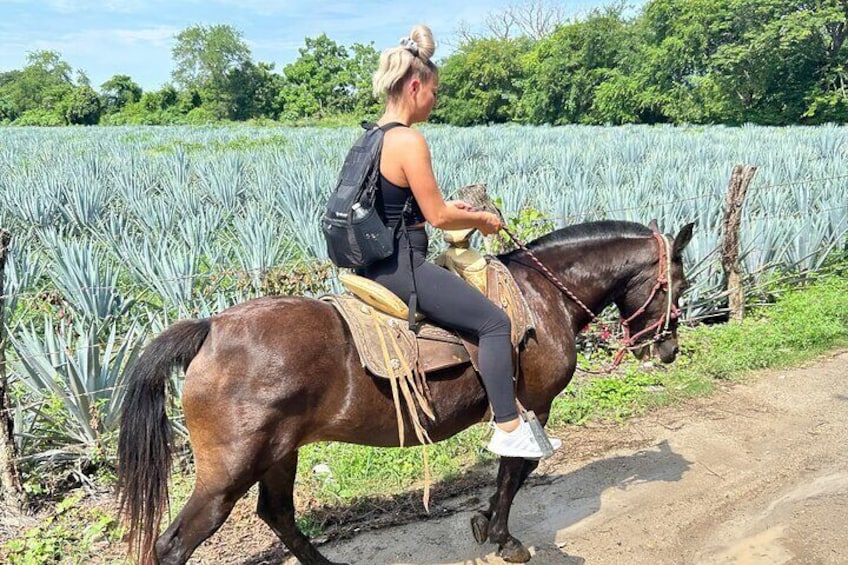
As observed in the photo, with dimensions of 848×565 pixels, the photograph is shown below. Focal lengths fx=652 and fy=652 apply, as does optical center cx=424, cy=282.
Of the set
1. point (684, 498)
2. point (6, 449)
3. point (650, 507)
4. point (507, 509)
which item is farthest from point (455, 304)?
point (6, 449)

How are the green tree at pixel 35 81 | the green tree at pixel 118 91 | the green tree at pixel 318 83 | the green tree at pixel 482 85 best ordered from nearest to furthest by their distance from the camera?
the green tree at pixel 482 85, the green tree at pixel 318 83, the green tree at pixel 118 91, the green tree at pixel 35 81

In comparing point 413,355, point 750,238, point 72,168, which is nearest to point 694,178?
point 750,238

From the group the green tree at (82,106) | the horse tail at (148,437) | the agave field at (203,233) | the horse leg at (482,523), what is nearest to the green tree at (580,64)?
the agave field at (203,233)

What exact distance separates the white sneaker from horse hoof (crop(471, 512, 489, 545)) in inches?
29.5

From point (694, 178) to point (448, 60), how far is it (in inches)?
2056

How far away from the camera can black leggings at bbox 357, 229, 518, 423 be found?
2754 millimetres

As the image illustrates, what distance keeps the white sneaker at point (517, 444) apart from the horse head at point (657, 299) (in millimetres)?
959

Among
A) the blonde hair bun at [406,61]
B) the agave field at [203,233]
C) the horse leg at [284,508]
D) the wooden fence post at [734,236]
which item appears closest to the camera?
the blonde hair bun at [406,61]

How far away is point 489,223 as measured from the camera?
9.34 ft

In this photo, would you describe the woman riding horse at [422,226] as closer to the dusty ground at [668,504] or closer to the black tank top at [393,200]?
the black tank top at [393,200]

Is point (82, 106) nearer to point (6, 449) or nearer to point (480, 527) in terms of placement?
point (6, 449)

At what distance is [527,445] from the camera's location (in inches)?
113

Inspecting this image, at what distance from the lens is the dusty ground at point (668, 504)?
3.42 meters

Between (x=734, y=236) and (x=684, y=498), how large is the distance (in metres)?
3.63
